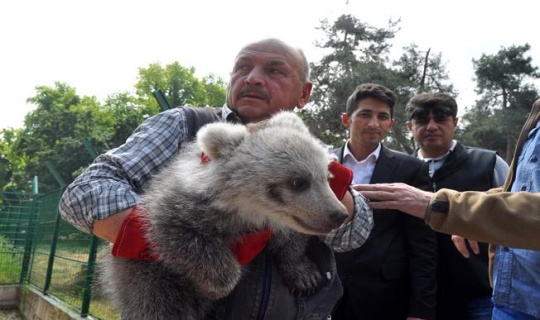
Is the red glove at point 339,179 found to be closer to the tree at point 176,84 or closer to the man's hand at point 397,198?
the man's hand at point 397,198

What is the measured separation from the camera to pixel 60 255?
8.31m

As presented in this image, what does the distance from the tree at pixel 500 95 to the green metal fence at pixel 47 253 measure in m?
16.8

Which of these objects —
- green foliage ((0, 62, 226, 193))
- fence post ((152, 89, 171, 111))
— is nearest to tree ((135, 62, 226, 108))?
green foliage ((0, 62, 226, 193))

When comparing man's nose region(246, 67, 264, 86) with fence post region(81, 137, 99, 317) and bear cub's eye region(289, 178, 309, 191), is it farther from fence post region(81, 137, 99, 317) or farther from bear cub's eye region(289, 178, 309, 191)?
fence post region(81, 137, 99, 317)

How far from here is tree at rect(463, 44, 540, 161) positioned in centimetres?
1897

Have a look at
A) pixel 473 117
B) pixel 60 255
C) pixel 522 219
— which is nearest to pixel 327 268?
pixel 522 219

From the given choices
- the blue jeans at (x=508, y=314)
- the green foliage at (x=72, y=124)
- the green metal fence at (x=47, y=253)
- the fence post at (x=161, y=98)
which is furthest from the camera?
the green foliage at (x=72, y=124)

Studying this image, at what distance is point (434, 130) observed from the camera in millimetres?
4434

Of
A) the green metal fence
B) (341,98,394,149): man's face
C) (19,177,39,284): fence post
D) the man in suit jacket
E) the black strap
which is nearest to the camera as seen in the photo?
the black strap

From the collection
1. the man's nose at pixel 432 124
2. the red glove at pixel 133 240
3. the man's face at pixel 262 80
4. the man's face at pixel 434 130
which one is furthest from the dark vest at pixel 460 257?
the red glove at pixel 133 240

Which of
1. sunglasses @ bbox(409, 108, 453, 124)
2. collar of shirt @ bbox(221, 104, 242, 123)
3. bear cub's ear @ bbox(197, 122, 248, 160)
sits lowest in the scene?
bear cub's ear @ bbox(197, 122, 248, 160)

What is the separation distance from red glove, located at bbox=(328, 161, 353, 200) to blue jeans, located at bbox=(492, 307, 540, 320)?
136cm

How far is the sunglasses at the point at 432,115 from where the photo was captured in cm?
450

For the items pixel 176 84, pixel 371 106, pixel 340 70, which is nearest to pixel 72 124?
pixel 176 84
